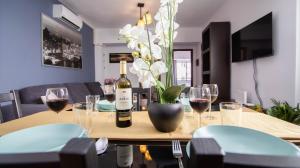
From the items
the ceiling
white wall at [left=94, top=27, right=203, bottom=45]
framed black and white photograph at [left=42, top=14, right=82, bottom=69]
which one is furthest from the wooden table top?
white wall at [left=94, top=27, right=203, bottom=45]

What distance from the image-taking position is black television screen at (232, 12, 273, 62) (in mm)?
2302

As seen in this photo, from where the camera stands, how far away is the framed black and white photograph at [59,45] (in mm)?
3209

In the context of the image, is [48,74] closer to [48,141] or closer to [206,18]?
[48,141]

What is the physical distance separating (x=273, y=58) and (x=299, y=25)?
496 millimetres

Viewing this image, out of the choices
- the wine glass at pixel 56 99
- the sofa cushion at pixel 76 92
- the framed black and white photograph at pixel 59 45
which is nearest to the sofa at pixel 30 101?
the sofa cushion at pixel 76 92

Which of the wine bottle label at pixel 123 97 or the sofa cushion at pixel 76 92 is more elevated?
the wine bottle label at pixel 123 97

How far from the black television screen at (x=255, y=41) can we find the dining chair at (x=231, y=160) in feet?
7.91

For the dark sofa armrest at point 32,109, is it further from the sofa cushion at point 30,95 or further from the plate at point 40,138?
the plate at point 40,138

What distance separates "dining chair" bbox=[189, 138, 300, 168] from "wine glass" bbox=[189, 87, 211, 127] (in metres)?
0.57

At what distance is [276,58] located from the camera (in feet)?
7.41

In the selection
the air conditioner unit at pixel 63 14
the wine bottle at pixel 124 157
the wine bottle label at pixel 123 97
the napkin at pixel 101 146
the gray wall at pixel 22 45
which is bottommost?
the wine bottle at pixel 124 157

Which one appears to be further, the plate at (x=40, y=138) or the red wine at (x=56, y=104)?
the red wine at (x=56, y=104)

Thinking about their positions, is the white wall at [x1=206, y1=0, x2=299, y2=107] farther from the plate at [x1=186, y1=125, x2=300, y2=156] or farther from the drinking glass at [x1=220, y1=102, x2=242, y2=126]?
the plate at [x1=186, y1=125, x2=300, y2=156]

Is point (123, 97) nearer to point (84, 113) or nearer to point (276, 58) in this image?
point (84, 113)
